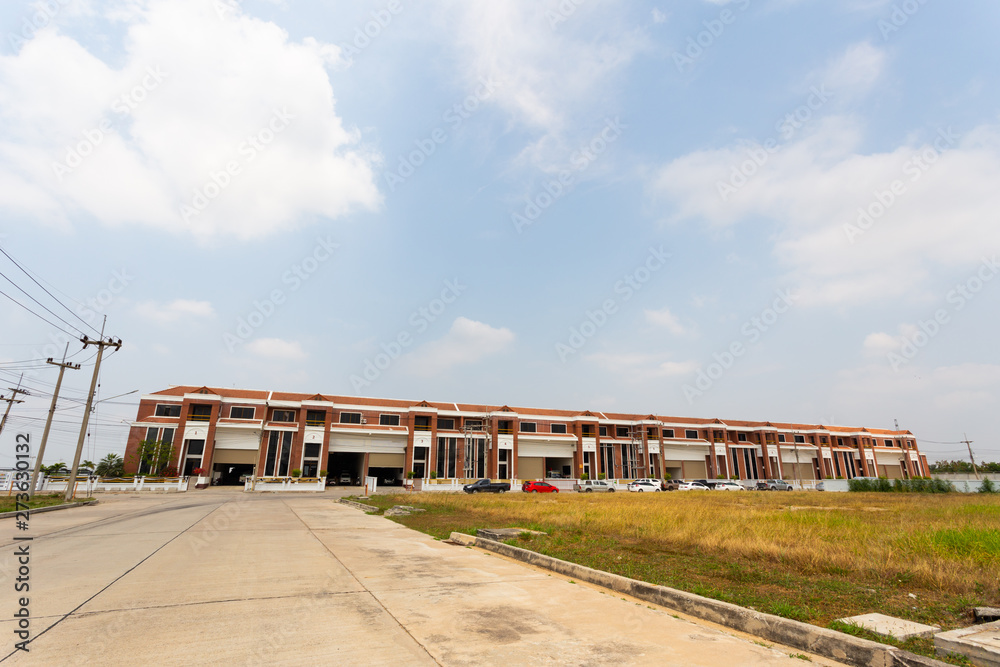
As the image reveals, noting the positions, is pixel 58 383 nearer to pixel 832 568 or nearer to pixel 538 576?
pixel 538 576

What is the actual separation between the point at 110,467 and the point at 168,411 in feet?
28.7

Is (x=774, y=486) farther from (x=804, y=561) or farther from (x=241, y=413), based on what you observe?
(x=241, y=413)

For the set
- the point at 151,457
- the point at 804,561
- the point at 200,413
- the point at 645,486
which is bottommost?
the point at 804,561

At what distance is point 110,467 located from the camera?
51312 mm

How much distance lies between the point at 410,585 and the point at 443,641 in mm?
2972

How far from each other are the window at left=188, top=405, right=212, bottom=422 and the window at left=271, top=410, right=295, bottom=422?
633 centimetres

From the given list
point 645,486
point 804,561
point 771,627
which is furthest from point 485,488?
point 771,627

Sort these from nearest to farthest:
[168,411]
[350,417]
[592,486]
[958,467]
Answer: [168,411], [592,486], [350,417], [958,467]

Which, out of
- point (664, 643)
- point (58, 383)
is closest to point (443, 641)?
point (664, 643)

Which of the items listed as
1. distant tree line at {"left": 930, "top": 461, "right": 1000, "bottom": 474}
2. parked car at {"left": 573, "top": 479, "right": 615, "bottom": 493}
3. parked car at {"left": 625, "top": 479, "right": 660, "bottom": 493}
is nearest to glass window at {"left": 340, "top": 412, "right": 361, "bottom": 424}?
parked car at {"left": 573, "top": 479, "right": 615, "bottom": 493}

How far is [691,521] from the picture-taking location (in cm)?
1602

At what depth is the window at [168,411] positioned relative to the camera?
5053 centimetres

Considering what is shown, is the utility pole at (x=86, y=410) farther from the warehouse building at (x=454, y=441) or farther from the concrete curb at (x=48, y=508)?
the warehouse building at (x=454, y=441)

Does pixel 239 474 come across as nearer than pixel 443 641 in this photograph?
No
